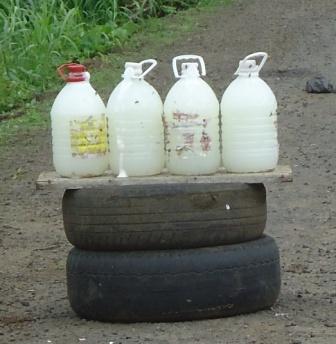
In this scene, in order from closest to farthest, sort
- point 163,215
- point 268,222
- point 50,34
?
1. point 163,215
2. point 268,222
3. point 50,34

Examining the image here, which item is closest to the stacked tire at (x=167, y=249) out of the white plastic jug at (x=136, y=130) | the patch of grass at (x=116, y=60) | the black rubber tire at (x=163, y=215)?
the black rubber tire at (x=163, y=215)

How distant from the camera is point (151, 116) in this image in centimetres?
489

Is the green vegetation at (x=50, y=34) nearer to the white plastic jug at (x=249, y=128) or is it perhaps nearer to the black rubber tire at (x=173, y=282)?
the black rubber tire at (x=173, y=282)

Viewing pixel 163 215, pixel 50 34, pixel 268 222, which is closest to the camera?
pixel 163 215

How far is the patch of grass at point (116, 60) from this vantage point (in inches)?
406

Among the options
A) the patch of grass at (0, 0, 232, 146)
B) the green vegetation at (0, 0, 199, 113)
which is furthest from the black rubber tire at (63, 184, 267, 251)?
the green vegetation at (0, 0, 199, 113)

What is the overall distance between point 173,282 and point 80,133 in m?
0.73

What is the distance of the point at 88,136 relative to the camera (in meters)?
4.90

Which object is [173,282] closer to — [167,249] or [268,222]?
[167,249]

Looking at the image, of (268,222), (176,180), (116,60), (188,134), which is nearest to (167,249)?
(176,180)

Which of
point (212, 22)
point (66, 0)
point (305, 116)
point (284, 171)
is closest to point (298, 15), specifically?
point (212, 22)

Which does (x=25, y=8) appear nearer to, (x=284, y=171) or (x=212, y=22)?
(x=212, y=22)

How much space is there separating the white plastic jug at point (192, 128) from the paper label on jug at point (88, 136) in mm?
275

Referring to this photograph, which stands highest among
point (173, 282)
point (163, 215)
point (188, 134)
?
point (188, 134)
